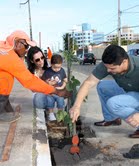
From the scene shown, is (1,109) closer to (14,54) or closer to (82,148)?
(14,54)

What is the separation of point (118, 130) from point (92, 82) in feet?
5.07

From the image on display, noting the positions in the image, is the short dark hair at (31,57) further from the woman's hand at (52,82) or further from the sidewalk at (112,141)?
the sidewalk at (112,141)

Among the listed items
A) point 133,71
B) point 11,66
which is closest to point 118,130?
point 133,71

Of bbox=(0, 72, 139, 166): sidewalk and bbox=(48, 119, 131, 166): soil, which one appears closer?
bbox=(0, 72, 139, 166): sidewalk

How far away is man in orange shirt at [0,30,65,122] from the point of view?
5156 mm

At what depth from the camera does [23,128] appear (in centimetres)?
547

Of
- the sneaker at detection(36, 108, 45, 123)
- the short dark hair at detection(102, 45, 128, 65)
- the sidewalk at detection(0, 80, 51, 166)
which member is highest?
the short dark hair at detection(102, 45, 128, 65)

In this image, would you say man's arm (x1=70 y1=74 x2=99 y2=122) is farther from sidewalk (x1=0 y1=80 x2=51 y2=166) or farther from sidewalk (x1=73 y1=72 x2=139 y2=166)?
sidewalk (x1=73 y1=72 x2=139 y2=166)

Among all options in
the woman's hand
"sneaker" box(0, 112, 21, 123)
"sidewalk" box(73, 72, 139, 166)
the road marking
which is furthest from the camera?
the woman's hand

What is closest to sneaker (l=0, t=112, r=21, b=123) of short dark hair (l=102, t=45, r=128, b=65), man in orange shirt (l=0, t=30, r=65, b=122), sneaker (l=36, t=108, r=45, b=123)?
man in orange shirt (l=0, t=30, r=65, b=122)

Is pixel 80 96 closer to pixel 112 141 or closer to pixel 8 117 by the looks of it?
pixel 112 141

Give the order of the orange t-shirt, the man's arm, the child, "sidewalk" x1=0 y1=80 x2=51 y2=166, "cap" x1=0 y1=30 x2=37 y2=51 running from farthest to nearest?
1. the child
2. "cap" x1=0 y1=30 x2=37 y2=51
3. the orange t-shirt
4. the man's arm
5. "sidewalk" x1=0 y1=80 x2=51 y2=166

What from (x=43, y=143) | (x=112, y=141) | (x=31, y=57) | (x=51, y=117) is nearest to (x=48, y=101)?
(x=51, y=117)

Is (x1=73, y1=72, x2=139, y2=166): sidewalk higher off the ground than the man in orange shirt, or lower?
lower
